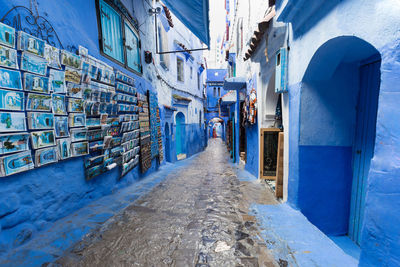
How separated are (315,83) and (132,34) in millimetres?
4987

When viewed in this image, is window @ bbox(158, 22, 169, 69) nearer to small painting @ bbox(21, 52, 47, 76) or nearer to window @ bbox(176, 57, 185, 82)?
window @ bbox(176, 57, 185, 82)

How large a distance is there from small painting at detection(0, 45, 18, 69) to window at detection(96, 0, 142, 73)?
1870 millimetres

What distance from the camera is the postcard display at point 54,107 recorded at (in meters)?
1.93

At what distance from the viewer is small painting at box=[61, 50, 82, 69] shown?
2609 mm

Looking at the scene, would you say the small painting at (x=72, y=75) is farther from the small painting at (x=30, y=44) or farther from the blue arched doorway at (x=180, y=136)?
the blue arched doorway at (x=180, y=136)

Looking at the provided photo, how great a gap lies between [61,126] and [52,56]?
982mm

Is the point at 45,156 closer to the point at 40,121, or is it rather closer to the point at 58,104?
the point at 40,121

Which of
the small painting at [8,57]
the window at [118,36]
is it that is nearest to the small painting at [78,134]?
the small painting at [8,57]

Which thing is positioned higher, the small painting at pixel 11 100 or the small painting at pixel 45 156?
the small painting at pixel 11 100

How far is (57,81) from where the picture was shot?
2.52 metres

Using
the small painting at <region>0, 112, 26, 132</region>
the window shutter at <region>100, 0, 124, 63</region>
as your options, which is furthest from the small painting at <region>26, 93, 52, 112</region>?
the window shutter at <region>100, 0, 124, 63</region>

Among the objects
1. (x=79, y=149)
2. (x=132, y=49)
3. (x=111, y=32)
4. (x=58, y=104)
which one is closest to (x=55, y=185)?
(x=79, y=149)

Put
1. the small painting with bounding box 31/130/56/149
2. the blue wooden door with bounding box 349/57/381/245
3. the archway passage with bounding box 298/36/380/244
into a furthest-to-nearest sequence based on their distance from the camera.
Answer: the archway passage with bounding box 298/36/380/244 < the blue wooden door with bounding box 349/57/381/245 < the small painting with bounding box 31/130/56/149

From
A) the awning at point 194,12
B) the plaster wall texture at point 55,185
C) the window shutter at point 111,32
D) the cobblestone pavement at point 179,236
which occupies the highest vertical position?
the awning at point 194,12
